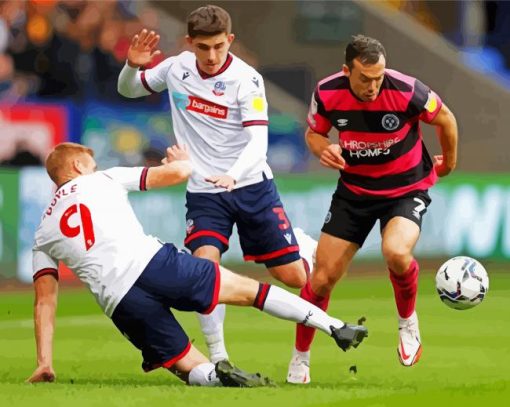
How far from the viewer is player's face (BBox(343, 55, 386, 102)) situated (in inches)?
375

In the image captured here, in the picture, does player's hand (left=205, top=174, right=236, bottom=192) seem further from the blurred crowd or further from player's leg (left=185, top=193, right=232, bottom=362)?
the blurred crowd

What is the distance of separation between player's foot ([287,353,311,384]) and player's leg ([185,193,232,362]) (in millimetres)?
595

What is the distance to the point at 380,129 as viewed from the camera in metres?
9.82

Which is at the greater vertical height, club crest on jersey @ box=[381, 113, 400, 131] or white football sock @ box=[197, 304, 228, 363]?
club crest on jersey @ box=[381, 113, 400, 131]

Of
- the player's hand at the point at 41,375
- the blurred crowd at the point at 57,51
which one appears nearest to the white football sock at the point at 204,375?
the player's hand at the point at 41,375

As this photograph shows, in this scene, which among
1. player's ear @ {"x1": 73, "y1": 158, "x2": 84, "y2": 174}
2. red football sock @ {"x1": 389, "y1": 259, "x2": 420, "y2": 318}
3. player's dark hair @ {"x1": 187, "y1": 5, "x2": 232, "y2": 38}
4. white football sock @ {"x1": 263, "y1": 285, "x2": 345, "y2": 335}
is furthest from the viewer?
player's dark hair @ {"x1": 187, "y1": 5, "x2": 232, "y2": 38}

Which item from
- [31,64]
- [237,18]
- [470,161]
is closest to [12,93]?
[31,64]

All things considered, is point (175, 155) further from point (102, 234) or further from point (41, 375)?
point (41, 375)

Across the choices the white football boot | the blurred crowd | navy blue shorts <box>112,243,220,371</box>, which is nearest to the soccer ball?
the white football boot

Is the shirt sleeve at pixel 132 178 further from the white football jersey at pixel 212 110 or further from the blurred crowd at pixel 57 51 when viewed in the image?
the blurred crowd at pixel 57 51

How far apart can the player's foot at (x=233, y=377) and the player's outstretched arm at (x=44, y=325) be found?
118 centimetres

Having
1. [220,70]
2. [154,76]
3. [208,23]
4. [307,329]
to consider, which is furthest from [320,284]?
[154,76]

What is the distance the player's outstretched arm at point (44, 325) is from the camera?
378 inches

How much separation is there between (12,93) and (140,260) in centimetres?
894
